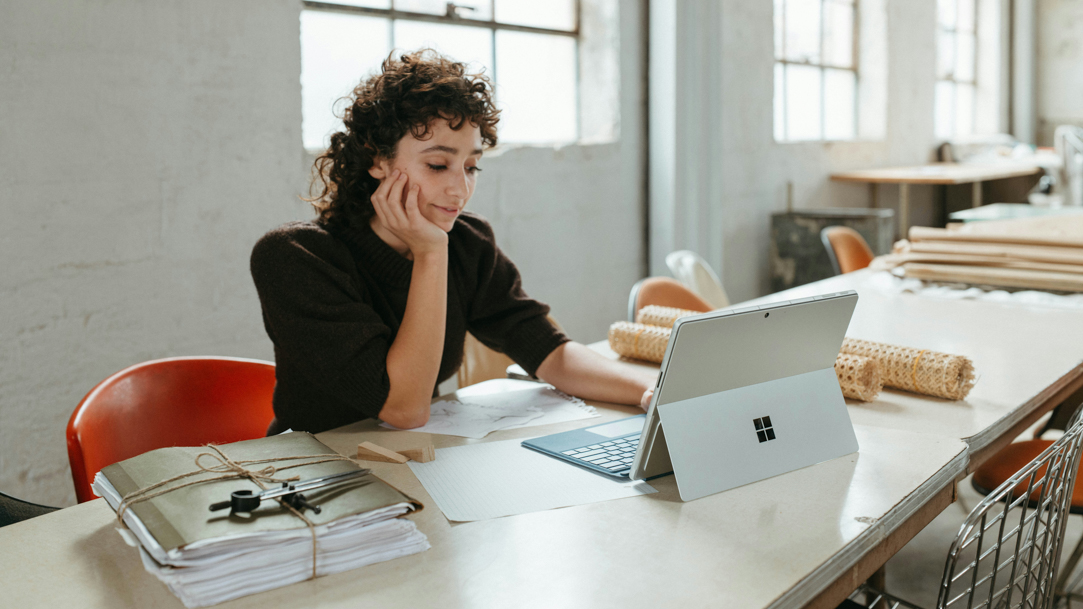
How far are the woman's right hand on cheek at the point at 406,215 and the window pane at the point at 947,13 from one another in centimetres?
700

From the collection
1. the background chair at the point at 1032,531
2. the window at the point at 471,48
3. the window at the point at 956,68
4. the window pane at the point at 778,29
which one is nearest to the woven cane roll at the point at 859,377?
the background chair at the point at 1032,531

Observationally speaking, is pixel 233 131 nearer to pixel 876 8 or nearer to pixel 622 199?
pixel 622 199

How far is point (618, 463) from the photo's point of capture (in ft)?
3.68

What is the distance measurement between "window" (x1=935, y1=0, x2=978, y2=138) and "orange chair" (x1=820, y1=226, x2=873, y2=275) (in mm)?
4387

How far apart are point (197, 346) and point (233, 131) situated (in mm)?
626

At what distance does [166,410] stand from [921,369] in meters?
1.32

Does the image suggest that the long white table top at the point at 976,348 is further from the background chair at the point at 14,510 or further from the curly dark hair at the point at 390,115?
the background chair at the point at 14,510

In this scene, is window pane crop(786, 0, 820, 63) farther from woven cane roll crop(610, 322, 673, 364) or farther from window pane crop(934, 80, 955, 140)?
woven cane roll crop(610, 322, 673, 364)

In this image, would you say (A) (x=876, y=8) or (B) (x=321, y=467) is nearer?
(B) (x=321, y=467)

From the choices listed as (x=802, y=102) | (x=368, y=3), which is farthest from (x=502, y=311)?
(x=802, y=102)

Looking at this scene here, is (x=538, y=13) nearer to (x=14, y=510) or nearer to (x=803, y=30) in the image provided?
(x=803, y=30)

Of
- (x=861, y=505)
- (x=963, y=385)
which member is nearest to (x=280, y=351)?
(x=861, y=505)

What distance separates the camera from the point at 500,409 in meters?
1.43

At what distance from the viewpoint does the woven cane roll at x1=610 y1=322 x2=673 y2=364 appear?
170 centimetres
